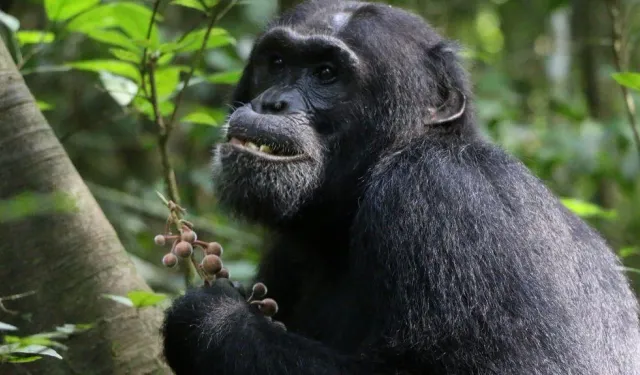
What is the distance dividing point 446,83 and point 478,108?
4.44ft

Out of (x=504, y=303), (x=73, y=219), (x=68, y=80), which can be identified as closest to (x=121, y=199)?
→ (x=68, y=80)

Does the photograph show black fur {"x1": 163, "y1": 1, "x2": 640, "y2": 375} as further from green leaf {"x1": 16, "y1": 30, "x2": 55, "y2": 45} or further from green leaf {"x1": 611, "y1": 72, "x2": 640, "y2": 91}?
green leaf {"x1": 16, "y1": 30, "x2": 55, "y2": 45}

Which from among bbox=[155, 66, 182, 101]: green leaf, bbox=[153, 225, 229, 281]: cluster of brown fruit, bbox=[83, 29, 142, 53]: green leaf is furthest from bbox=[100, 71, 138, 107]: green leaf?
bbox=[153, 225, 229, 281]: cluster of brown fruit

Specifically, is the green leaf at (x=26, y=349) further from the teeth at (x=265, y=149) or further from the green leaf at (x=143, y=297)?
the teeth at (x=265, y=149)

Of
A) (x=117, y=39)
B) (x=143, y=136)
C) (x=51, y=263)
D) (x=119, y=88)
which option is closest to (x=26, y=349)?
(x=51, y=263)

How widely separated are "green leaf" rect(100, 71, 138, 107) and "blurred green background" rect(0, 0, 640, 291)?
15.9 inches

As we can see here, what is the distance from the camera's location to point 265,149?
15.3 feet

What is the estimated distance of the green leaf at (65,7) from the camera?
4551 millimetres

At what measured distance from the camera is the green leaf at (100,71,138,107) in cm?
493

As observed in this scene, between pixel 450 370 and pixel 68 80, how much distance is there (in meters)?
6.70

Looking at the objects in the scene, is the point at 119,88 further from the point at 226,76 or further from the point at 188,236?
Result: the point at 188,236

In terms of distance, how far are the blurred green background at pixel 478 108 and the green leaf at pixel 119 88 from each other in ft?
1.32

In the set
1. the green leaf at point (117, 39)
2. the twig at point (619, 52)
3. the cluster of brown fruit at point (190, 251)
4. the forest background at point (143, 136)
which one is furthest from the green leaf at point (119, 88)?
the twig at point (619, 52)

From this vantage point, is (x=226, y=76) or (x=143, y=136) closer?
(x=226, y=76)
